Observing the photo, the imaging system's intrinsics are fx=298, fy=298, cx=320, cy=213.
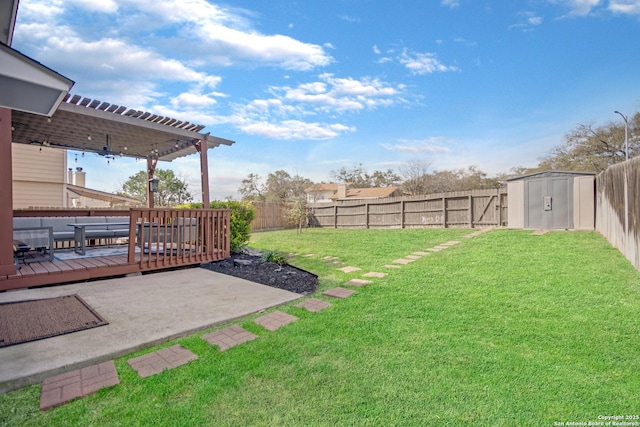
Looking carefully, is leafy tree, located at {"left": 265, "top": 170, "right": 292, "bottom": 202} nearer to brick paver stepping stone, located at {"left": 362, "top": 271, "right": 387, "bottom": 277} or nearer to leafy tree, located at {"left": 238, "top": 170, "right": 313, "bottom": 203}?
leafy tree, located at {"left": 238, "top": 170, "right": 313, "bottom": 203}

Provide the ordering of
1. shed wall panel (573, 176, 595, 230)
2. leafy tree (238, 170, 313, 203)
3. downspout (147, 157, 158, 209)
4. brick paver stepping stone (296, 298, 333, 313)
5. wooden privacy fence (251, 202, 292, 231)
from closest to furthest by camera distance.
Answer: brick paver stepping stone (296, 298, 333, 313) → downspout (147, 157, 158, 209) → shed wall panel (573, 176, 595, 230) → wooden privacy fence (251, 202, 292, 231) → leafy tree (238, 170, 313, 203)

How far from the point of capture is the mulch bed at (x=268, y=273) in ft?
14.5

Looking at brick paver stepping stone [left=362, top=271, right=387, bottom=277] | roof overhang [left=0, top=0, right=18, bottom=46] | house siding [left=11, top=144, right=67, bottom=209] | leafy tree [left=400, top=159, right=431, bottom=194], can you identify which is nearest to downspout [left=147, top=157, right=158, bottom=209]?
roof overhang [left=0, top=0, right=18, bottom=46]

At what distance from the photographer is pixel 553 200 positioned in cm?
921

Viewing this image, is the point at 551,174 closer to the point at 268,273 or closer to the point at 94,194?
the point at 268,273

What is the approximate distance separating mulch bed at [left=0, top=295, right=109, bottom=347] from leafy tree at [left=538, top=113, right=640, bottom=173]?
2525 centimetres

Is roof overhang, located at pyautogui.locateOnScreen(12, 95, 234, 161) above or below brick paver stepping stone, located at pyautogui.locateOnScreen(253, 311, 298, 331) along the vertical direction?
above

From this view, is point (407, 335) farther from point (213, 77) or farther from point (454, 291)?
point (213, 77)

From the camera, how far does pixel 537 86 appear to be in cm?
1186

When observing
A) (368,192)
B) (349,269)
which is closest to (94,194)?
(349,269)

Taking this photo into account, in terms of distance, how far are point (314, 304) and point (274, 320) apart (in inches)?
24.5

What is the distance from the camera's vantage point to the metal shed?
28.9ft

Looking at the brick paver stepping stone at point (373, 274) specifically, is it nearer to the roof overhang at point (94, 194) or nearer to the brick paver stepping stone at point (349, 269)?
the brick paver stepping stone at point (349, 269)

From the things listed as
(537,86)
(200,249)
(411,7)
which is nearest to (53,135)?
(200,249)
